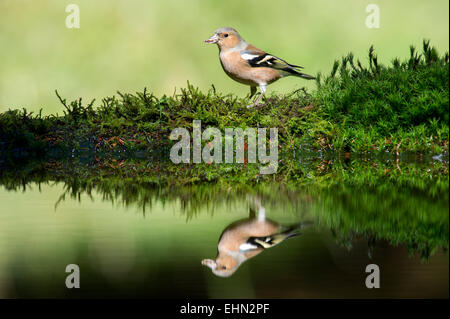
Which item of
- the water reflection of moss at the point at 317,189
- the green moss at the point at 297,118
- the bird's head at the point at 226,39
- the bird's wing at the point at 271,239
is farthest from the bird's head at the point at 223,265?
the bird's head at the point at 226,39

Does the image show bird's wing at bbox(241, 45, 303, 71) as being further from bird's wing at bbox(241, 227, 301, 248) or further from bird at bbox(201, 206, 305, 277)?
bird's wing at bbox(241, 227, 301, 248)

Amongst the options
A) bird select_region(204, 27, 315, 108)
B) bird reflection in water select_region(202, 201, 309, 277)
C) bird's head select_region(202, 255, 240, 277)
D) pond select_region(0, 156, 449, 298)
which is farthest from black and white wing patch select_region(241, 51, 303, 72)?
bird's head select_region(202, 255, 240, 277)

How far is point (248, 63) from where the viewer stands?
1026 cm

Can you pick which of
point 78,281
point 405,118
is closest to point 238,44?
point 405,118

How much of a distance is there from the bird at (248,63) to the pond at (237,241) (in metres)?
3.69

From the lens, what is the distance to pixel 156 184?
7039 mm

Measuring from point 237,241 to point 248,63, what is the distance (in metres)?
6.06

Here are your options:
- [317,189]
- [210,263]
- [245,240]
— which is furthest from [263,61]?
[210,263]

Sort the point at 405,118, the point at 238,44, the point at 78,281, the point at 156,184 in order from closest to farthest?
the point at 78,281 → the point at 156,184 → the point at 405,118 → the point at 238,44

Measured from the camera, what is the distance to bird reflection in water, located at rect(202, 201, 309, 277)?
3.88 meters

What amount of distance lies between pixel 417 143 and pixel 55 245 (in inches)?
236

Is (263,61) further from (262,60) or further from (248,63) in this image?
(248,63)

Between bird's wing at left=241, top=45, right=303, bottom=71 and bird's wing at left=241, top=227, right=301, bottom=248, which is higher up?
bird's wing at left=241, top=45, right=303, bottom=71

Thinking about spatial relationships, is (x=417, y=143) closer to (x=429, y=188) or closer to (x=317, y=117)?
(x=317, y=117)
